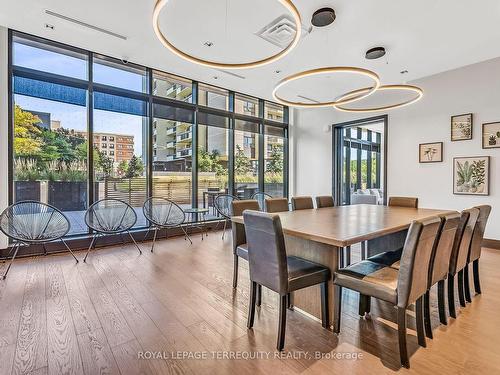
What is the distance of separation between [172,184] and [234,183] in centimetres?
167

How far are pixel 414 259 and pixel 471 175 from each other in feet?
14.3

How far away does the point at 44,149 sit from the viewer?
14.1 feet

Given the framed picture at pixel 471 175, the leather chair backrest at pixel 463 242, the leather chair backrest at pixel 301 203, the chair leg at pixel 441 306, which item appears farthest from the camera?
the framed picture at pixel 471 175

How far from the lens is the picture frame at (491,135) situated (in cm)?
458

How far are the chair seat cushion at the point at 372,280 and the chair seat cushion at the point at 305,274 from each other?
0.10m

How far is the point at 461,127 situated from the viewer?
196 inches

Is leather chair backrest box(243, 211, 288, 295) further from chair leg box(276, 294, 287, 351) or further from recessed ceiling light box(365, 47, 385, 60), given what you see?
recessed ceiling light box(365, 47, 385, 60)

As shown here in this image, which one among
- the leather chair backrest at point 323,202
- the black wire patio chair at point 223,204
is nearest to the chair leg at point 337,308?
the leather chair backrest at point 323,202

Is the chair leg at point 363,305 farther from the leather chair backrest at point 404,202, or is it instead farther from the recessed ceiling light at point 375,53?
the recessed ceiling light at point 375,53

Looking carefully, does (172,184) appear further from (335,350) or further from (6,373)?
(335,350)

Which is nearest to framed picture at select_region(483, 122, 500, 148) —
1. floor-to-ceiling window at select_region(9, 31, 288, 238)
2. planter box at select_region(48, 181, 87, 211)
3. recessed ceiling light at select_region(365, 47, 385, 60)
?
recessed ceiling light at select_region(365, 47, 385, 60)

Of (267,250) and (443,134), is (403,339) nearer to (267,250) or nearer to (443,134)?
(267,250)

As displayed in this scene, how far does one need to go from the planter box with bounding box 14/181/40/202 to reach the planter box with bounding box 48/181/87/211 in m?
0.17

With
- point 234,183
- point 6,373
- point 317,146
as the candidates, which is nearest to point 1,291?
point 6,373
